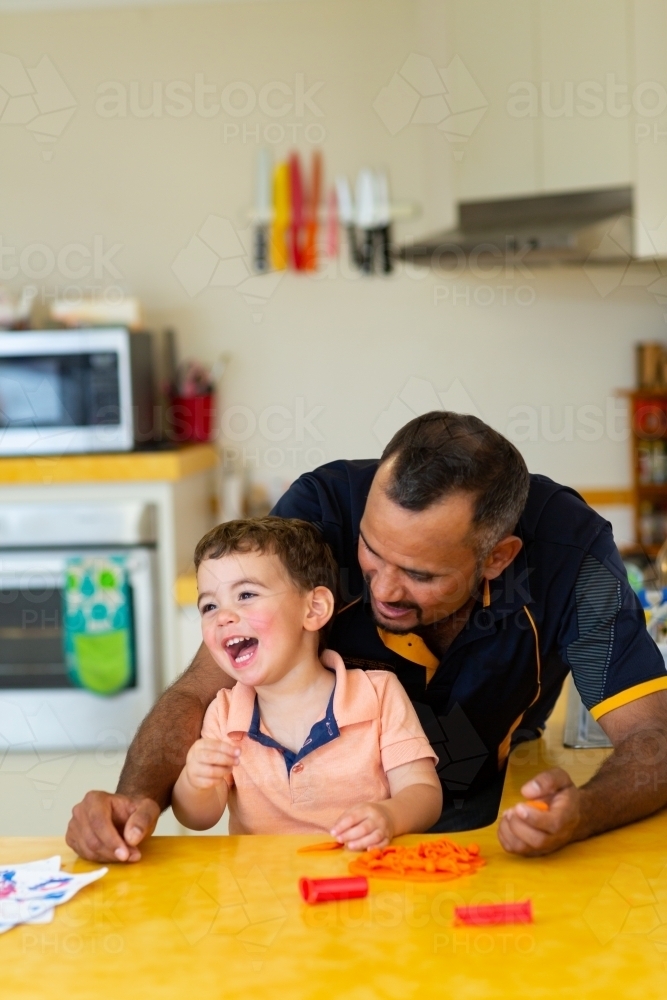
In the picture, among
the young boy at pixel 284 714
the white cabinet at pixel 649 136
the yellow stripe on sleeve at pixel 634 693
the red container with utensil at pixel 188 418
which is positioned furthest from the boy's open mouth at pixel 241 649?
the red container with utensil at pixel 188 418

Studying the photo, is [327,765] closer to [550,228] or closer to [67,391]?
[550,228]

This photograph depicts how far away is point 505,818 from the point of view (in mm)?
912

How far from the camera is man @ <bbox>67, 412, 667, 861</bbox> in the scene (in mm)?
1095

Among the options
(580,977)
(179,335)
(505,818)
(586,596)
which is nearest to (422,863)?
(505,818)

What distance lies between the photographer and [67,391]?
285 cm

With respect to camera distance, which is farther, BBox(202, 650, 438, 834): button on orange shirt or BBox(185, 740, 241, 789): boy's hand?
BBox(202, 650, 438, 834): button on orange shirt

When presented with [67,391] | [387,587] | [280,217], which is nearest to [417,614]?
[387,587]

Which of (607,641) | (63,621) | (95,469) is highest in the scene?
(95,469)

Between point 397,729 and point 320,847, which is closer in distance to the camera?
point 320,847

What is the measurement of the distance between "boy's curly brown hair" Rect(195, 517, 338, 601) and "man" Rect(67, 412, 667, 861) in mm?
51

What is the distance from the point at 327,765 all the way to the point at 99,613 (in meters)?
1.71

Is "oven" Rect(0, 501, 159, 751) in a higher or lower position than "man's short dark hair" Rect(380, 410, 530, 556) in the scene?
lower

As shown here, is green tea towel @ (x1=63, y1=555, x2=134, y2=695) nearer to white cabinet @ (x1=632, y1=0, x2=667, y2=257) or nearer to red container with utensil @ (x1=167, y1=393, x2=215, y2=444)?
red container with utensil @ (x1=167, y1=393, x2=215, y2=444)

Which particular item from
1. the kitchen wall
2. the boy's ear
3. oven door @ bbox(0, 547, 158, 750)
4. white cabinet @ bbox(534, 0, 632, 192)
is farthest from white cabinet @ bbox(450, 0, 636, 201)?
the boy's ear
